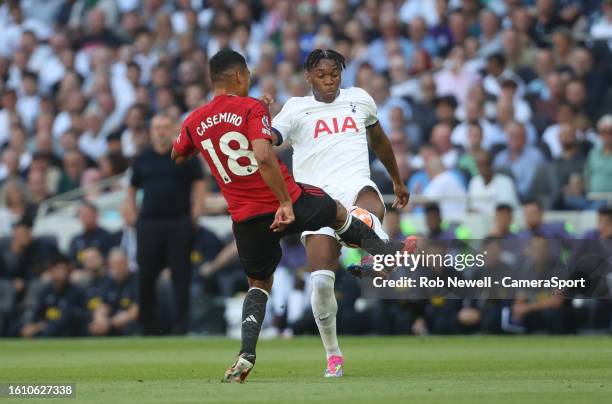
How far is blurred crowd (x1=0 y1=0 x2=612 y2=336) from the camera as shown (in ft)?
59.7

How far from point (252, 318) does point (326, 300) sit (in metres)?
0.83

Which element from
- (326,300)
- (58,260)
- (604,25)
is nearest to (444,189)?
(604,25)

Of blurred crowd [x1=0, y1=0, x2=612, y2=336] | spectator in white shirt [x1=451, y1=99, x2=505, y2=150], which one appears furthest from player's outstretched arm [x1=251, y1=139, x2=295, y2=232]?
spectator in white shirt [x1=451, y1=99, x2=505, y2=150]

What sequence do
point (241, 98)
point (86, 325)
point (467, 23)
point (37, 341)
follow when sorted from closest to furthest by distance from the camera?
point (241, 98), point (37, 341), point (86, 325), point (467, 23)

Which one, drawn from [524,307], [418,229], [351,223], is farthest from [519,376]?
[418,229]

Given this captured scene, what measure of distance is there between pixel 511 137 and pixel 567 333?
11.4 feet

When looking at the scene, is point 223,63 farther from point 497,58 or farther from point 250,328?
point 497,58

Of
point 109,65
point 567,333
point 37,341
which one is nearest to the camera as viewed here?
point 567,333

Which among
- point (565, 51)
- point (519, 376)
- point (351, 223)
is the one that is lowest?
point (519, 376)

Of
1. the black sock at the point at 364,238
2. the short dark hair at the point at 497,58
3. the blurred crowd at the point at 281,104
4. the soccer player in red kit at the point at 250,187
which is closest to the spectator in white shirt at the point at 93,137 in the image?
the blurred crowd at the point at 281,104

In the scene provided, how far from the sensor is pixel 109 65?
25.5m

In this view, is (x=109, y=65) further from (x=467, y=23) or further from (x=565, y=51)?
(x=565, y=51)

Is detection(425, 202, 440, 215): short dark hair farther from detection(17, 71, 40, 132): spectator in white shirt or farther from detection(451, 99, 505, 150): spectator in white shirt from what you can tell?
detection(17, 71, 40, 132): spectator in white shirt

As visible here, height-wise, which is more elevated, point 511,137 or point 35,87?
point 35,87
